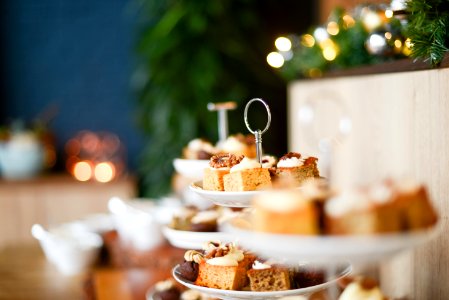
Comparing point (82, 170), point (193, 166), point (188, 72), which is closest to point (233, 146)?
point (193, 166)

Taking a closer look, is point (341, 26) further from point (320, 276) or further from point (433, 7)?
point (320, 276)

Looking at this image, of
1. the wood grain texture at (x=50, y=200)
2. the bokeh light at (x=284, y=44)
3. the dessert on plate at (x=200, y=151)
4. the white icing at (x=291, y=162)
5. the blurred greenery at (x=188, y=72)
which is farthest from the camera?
the wood grain texture at (x=50, y=200)

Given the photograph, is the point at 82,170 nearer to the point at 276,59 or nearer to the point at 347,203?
the point at 276,59

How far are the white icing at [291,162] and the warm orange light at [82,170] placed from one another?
3.68m

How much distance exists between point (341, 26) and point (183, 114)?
1783 millimetres

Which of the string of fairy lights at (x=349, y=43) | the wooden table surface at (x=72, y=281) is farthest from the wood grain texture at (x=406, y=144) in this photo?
the wooden table surface at (x=72, y=281)

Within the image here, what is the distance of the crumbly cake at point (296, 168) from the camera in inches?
58.4

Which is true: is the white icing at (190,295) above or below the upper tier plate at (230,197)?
below

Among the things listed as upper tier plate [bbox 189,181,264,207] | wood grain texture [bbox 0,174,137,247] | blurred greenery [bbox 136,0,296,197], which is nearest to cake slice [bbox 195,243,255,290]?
upper tier plate [bbox 189,181,264,207]

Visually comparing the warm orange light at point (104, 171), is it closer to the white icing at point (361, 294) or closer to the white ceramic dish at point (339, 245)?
the white icing at point (361, 294)

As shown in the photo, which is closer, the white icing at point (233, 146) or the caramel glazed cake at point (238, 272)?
the caramel glazed cake at point (238, 272)

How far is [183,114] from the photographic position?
14.0 feet

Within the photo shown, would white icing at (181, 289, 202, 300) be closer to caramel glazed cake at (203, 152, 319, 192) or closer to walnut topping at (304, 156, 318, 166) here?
caramel glazed cake at (203, 152, 319, 192)

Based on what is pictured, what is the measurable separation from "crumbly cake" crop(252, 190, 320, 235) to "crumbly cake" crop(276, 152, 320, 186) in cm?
40
